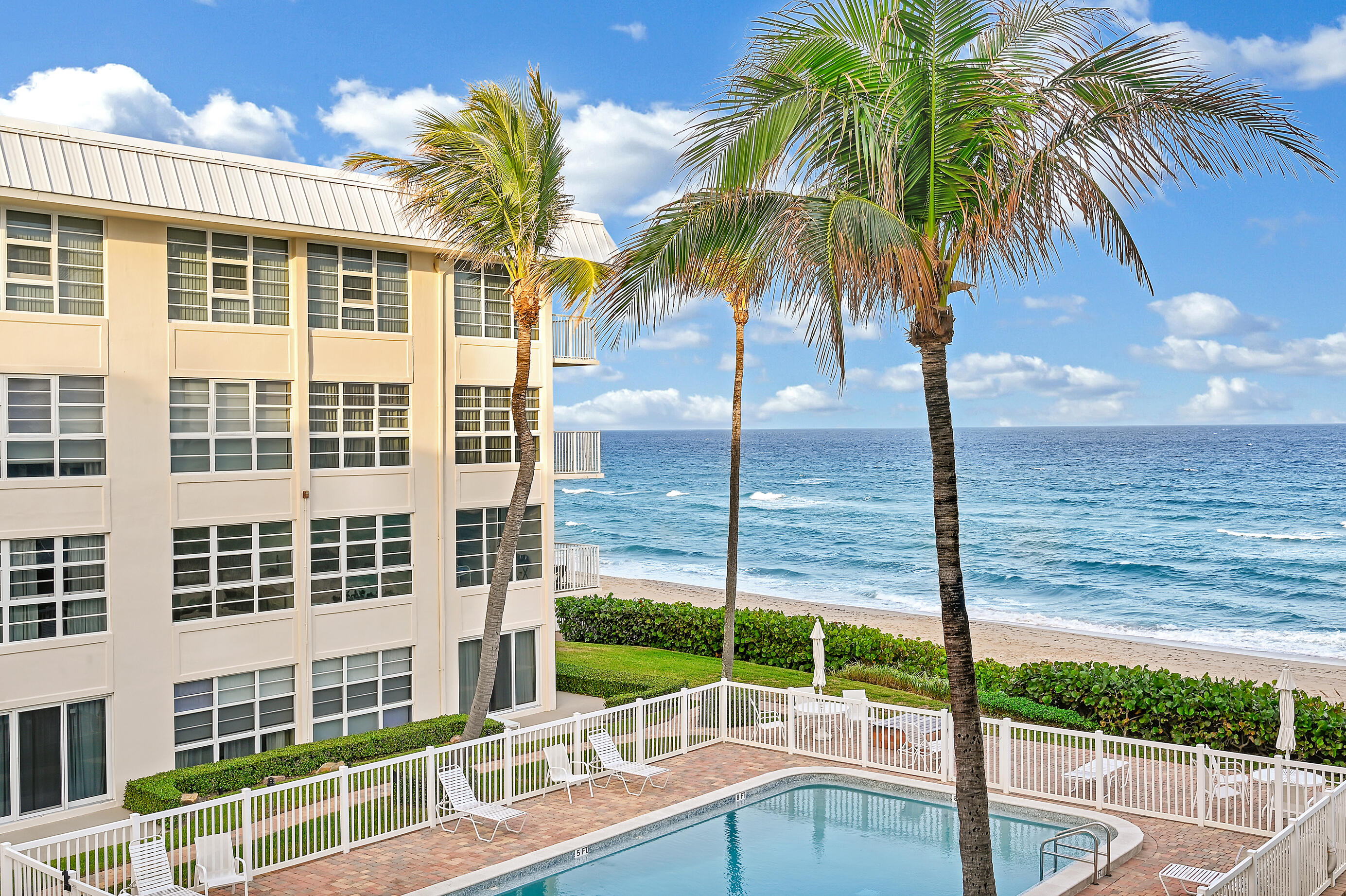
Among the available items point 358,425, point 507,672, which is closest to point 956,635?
point 358,425

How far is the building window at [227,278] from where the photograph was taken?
16.0 metres

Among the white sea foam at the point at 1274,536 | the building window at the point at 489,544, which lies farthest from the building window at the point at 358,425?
the white sea foam at the point at 1274,536

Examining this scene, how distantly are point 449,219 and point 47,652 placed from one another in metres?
8.38

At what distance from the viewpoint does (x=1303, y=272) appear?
84.9m

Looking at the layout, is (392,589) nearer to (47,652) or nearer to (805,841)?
(47,652)

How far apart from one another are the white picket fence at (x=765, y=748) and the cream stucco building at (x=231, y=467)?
2223mm

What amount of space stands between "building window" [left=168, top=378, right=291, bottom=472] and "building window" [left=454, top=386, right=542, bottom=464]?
10.3ft

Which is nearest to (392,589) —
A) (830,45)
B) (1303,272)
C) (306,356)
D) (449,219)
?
(306,356)

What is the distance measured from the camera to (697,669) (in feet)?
78.8

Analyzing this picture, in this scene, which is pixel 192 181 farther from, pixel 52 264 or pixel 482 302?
pixel 482 302

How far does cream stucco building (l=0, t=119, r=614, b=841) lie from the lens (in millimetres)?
14555

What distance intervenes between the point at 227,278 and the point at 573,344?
7007mm

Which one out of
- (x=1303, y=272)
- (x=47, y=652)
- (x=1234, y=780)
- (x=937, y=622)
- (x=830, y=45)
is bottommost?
(x=937, y=622)

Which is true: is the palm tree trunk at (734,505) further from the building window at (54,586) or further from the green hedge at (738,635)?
the building window at (54,586)
